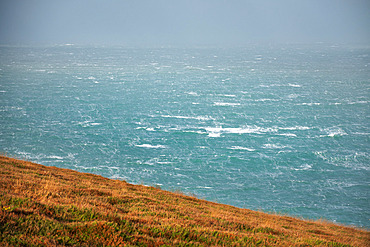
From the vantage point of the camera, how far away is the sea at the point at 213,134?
4334 cm

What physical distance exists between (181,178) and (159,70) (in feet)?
281

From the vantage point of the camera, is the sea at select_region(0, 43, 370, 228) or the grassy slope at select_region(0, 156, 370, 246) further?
the sea at select_region(0, 43, 370, 228)

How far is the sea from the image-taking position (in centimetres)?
4334

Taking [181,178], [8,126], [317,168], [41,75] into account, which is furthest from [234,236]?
[41,75]

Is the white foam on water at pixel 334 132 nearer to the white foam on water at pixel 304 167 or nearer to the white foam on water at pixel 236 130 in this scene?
the white foam on water at pixel 236 130

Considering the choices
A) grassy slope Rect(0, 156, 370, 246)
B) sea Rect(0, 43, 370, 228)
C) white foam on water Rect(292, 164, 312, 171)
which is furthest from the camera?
white foam on water Rect(292, 164, 312, 171)

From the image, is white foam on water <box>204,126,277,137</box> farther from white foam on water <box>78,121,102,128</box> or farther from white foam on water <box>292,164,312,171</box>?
white foam on water <box>78,121,102,128</box>

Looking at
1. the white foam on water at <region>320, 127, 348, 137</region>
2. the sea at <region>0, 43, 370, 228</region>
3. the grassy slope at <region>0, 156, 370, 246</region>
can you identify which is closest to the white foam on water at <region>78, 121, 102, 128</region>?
the sea at <region>0, 43, 370, 228</region>

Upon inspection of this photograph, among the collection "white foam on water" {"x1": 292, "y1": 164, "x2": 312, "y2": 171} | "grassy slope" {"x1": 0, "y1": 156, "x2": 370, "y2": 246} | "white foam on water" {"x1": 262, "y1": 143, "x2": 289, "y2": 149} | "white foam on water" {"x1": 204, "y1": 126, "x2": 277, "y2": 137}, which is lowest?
"white foam on water" {"x1": 292, "y1": 164, "x2": 312, "y2": 171}

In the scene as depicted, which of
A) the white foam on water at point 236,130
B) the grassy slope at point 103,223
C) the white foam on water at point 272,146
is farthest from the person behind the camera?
the white foam on water at point 236,130

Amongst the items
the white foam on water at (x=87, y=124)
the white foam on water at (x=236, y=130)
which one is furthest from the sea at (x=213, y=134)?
the white foam on water at (x=236, y=130)

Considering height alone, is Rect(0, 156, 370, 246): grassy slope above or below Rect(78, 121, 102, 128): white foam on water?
above

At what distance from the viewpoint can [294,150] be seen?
5453 centimetres

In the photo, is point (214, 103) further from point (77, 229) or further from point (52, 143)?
point (77, 229)
